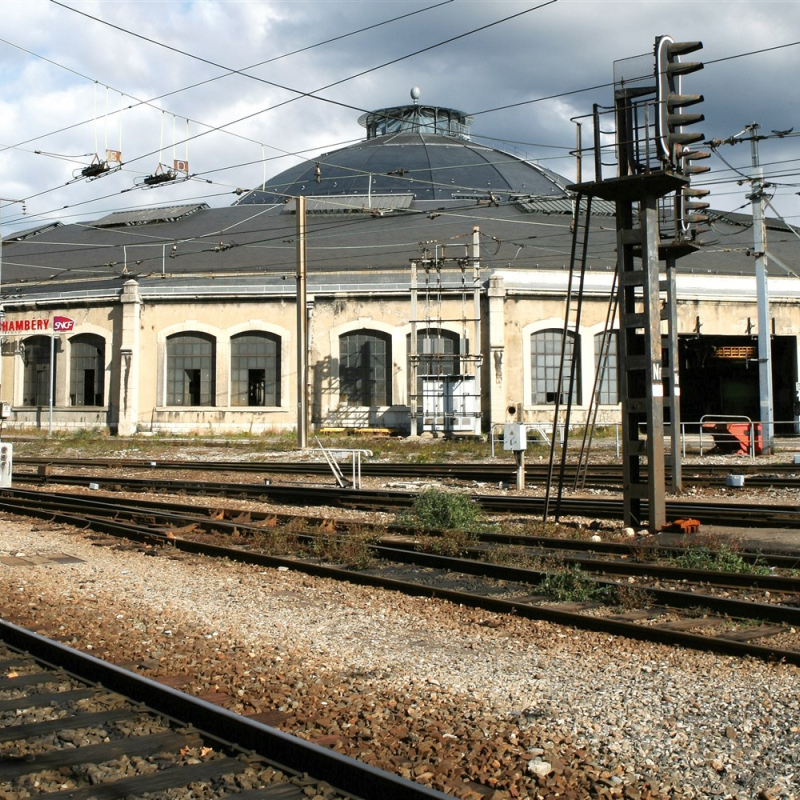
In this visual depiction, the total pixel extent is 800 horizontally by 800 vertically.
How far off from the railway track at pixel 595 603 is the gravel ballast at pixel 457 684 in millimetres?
182

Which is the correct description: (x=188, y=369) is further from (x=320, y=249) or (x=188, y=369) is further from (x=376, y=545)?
(x=376, y=545)

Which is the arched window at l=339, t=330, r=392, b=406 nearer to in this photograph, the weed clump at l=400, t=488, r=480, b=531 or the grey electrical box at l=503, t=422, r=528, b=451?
the grey electrical box at l=503, t=422, r=528, b=451

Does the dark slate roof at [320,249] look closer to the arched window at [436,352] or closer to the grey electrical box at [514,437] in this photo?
the arched window at [436,352]

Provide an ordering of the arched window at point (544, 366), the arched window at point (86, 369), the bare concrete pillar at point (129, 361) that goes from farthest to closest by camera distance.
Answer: the arched window at point (86, 369) → the bare concrete pillar at point (129, 361) → the arched window at point (544, 366)

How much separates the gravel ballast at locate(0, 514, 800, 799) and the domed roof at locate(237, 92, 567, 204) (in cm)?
3830

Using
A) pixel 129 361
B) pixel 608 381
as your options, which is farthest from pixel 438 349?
pixel 129 361

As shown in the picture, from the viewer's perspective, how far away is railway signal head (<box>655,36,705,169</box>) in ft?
40.4

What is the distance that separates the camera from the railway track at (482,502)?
45.4 ft

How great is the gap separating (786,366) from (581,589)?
32772mm

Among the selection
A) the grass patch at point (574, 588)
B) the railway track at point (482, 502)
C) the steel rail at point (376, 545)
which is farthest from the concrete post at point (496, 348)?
the grass patch at point (574, 588)

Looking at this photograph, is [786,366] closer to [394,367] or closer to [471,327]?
[471,327]

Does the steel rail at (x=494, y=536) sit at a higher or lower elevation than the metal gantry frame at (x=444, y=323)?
lower

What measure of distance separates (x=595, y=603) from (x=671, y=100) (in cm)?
751

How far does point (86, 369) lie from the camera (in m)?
38.8
